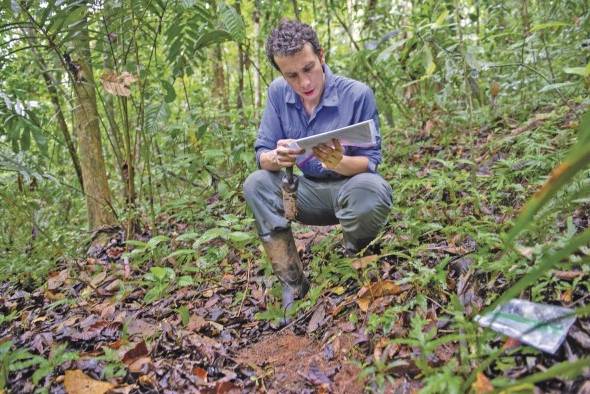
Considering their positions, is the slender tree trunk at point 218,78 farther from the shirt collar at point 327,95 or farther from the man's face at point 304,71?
the man's face at point 304,71

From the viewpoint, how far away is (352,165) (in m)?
2.49

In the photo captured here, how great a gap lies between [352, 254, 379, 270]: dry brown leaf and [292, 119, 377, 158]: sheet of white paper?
551mm

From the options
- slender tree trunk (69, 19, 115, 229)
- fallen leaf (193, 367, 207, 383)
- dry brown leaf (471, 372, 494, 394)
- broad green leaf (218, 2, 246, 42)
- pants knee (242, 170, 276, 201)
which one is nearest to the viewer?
dry brown leaf (471, 372, 494, 394)

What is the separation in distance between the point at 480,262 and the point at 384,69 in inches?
124

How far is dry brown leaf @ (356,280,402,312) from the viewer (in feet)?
7.08

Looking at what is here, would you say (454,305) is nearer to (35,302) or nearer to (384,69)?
(35,302)

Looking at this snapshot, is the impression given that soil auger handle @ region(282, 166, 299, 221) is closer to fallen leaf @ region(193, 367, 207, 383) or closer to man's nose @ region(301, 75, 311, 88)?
man's nose @ region(301, 75, 311, 88)

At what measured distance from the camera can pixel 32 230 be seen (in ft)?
13.1

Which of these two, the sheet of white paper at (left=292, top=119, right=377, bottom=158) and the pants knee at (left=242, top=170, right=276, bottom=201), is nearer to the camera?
the sheet of white paper at (left=292, top=119, right=377, bottom=158)

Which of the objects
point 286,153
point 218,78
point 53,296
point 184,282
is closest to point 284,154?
point 286,153

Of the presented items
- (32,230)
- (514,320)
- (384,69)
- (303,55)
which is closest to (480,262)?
(514,320)

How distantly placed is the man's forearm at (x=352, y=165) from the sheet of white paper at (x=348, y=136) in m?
0.23

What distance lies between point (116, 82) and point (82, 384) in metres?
1.65

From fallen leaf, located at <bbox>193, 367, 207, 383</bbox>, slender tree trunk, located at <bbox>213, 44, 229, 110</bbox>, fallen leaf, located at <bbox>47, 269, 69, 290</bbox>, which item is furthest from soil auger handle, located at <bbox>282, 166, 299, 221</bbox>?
slender tree trunk, located at <bbox>213, 44, 229, 110</bbox>
